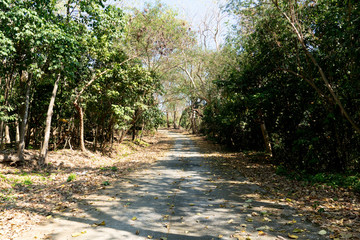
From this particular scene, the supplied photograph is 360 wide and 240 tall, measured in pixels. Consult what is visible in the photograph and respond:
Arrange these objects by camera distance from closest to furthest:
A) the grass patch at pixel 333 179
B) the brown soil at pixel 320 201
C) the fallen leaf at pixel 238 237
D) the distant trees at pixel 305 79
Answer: the fallen leaf at pixel 238 237
the brown soil at pixel 320 201
the grass patch at pixel 333 179
the distant trees at pixel 305 79

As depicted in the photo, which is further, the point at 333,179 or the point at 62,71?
the point at 62,71

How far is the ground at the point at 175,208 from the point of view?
4.25 metres

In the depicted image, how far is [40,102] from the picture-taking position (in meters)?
13.5

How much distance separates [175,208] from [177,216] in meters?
0.52

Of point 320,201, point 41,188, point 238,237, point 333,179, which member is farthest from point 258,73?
point 41,188

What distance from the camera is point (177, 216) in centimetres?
504

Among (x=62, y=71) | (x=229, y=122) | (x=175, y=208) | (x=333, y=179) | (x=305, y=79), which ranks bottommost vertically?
(x=175, y=208)

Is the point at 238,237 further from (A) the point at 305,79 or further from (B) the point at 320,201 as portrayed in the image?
(A) the point at 305,79

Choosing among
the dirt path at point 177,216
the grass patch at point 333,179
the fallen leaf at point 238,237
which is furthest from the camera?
the grass patch at point 333,179

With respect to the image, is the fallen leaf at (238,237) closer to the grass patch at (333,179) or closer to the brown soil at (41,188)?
the brown soil at (41,188)

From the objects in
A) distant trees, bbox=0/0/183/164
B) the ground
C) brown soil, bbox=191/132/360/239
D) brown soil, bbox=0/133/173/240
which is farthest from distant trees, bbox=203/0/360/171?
brown soil, bbox=0/133/173/240

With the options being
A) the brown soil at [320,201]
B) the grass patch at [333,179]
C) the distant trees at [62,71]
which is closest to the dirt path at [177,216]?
the brown soil at [320,201]

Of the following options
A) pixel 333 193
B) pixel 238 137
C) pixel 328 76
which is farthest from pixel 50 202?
pixel 238 137

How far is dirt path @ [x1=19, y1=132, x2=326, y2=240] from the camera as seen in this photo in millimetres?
4172
